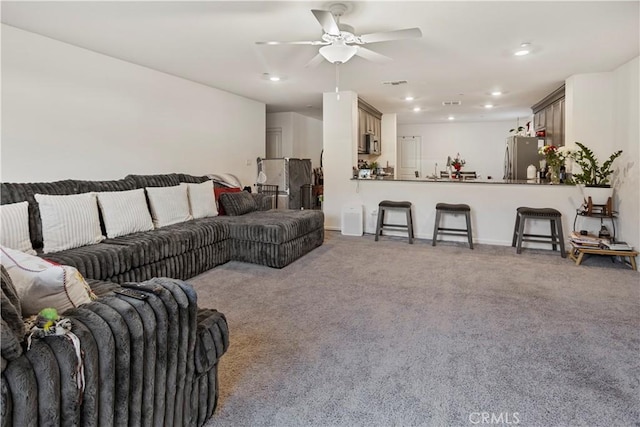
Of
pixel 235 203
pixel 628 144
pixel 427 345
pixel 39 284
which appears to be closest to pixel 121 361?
pixel 39 284

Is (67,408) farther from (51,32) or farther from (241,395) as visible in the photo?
(51,32)

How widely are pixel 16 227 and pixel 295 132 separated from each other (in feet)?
21.5

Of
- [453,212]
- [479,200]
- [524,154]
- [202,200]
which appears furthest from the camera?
[524,154]

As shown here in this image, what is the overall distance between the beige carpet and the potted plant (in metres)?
1.03

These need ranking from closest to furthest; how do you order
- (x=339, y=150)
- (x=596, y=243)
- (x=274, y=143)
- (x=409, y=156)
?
1. (x=596, y=243)
2. (x=339, y=150)
3. (x=274, y=143)
4. (x=409, y=156)

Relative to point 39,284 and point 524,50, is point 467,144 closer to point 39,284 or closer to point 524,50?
point 524,50

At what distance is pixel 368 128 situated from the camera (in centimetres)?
769

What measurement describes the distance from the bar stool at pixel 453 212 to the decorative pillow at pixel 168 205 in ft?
11.2

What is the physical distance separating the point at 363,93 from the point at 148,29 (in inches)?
153

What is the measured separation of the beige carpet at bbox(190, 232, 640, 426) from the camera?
5.88ft

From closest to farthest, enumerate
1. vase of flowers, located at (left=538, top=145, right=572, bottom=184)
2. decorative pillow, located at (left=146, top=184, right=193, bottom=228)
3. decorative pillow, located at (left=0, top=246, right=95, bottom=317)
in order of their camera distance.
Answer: decorative pillow, located at (left=0, top=246, right=95, bottom=317) → decorative pillow, located at (left=146, top=184, right=193, bottom=228) → vase of flowers, located at (left=538, top=145, right=572, bottom=184)

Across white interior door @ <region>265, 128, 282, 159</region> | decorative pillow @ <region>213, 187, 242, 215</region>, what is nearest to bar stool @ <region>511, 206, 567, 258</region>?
decorative pillow @ <region>213, 187, 242, 215</region>

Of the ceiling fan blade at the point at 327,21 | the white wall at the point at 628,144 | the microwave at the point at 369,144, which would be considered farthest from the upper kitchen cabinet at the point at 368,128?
the ceiling fan blade at the point at 327,21

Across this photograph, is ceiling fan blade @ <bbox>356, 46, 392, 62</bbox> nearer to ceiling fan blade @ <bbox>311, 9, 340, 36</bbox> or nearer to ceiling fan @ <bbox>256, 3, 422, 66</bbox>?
ceiling fan @ <bbox>256, 3, 422, 66</bbox>
